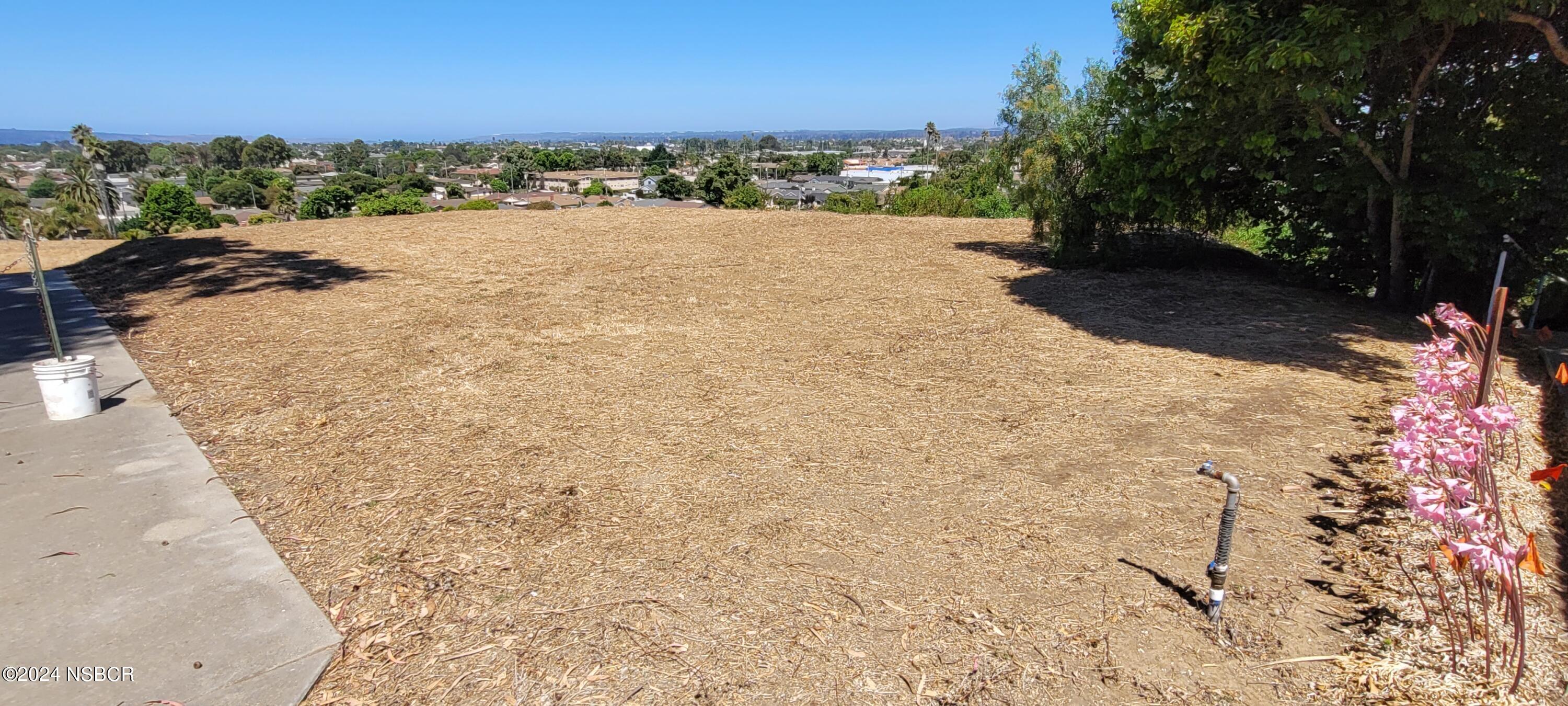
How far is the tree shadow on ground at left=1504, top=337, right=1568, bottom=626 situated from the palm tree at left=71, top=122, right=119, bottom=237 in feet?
141

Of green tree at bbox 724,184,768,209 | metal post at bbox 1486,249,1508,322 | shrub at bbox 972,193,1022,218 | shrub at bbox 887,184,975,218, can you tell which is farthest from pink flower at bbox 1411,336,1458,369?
green tree at bbox 724,184,768,209

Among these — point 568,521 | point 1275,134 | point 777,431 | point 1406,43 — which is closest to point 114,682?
point 568,521

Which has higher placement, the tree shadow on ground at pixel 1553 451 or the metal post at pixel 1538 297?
the metal post at pixel 1538 297

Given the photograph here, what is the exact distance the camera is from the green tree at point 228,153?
376ft

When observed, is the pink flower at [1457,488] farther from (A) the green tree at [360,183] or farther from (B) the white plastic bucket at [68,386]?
(A) the green tree at [360,183]

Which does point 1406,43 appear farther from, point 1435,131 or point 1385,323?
point 1385,323

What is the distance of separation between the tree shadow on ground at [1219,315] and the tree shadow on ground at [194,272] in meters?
7.16

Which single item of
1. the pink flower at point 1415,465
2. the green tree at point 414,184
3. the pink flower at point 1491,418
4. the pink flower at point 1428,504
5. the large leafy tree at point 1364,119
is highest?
the large leafy tree at point 1364,119

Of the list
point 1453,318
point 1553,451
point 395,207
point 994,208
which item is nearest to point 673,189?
point 395,207

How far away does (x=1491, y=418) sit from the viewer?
2.27 metres

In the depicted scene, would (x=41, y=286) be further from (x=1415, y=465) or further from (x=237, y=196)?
(x=237, y=196)

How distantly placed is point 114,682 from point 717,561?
1.84 meters

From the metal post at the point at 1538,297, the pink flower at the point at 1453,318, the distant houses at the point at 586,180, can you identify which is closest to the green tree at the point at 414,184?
→ the distant houses at the point at 586,180

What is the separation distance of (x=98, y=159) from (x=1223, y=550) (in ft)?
227
